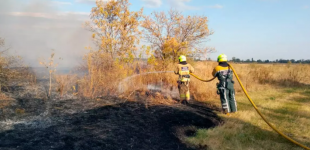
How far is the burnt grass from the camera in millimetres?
4801

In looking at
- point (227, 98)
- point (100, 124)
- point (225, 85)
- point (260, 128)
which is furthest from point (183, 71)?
point (100, 124)

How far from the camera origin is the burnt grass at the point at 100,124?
4801 millimetres

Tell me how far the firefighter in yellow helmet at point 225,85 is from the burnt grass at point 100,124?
0.53m

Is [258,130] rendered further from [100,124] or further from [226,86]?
[100,124]

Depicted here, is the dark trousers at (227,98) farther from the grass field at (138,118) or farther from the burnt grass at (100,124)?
the burnt grass at (100,124)

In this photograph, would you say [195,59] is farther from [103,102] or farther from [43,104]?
[43,104]

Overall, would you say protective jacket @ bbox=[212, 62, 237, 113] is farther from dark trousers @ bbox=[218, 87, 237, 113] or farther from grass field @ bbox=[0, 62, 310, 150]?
grass field @ bbox=[0, 62, 310, 150]

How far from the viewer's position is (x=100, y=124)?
6.09 meters

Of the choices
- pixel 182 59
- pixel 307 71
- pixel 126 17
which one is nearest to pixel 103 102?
pixel 182 59

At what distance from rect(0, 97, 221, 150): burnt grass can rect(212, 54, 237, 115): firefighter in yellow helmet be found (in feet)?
1.73

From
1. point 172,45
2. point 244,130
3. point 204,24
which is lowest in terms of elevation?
point 244,130

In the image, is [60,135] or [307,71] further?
[307,71]

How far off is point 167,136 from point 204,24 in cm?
1182

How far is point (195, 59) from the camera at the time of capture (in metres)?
16.6
